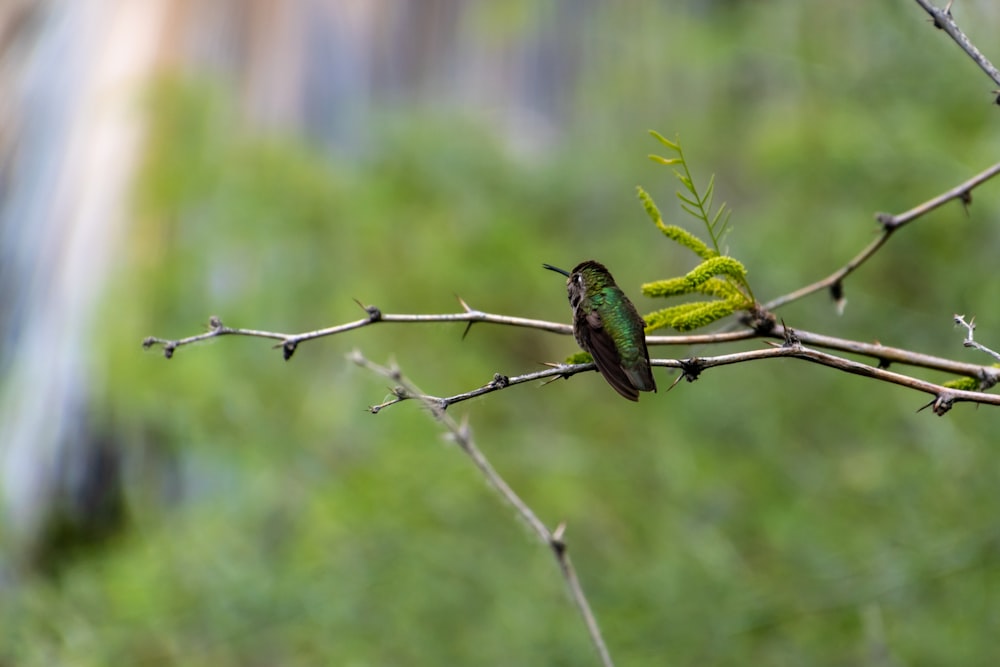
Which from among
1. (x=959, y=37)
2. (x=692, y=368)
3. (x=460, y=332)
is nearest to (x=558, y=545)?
(x=692, y=368)

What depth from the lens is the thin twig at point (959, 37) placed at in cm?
98

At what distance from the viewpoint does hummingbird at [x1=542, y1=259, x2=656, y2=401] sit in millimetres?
1087

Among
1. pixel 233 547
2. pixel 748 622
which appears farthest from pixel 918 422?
pixel 233 547

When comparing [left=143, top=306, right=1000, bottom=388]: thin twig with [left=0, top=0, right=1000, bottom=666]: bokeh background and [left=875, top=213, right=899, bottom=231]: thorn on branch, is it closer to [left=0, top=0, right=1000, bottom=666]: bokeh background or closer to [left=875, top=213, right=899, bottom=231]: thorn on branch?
[left=875, top=213, right=899, bottom=231]: thorn on branch

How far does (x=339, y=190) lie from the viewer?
5.14m

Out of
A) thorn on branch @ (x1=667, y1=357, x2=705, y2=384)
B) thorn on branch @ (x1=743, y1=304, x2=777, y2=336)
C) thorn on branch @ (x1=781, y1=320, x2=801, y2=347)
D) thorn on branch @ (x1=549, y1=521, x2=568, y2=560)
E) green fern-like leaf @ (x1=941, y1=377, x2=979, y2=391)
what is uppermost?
thorn on branch @ (x1=743, y1=304, x2=777, y2=336)

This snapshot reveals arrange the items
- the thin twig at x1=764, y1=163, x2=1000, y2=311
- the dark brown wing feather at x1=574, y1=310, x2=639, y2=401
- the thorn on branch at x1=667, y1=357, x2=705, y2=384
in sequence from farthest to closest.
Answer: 1. the thin twig at x1=764, y1=163, x2=1000, y2=311
2. the dark brown wing feather at x1=574, y1=310, x2=639, y2=401
3. the thorn on branch at x1=667, y1=357, x2=705, y2=384

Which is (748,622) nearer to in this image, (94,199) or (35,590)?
(35,590)

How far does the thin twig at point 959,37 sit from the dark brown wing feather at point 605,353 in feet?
1.45

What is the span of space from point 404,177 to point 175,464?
2238 millimetres

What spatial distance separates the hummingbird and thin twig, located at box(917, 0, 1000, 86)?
0.41m

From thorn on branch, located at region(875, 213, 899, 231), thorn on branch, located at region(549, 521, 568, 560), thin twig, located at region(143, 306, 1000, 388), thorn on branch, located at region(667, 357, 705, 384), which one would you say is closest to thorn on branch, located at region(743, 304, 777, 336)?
thin twig, located at region(143, 306, 1000, 388)

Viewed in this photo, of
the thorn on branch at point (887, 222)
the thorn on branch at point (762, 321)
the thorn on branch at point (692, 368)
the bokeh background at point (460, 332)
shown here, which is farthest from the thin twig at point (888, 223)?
the bokeh background at point (460, 332)

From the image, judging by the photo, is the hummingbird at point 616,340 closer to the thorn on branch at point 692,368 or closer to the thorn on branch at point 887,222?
the thorn on branch at point 692,368
